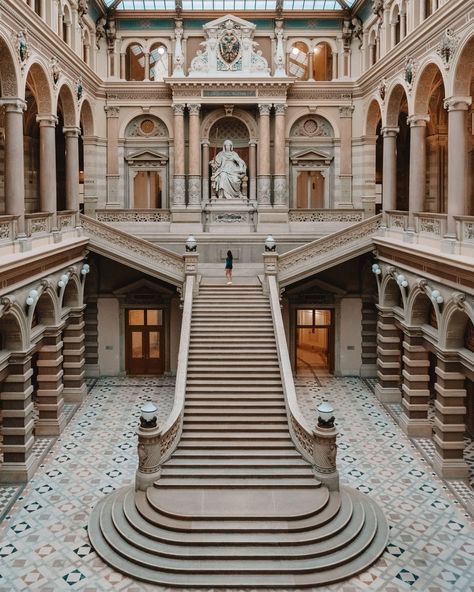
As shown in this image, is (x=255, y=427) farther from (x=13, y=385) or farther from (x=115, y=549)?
(x=13, y=385)

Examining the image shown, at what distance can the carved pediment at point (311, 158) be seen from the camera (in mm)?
28266

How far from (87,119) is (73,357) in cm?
1031

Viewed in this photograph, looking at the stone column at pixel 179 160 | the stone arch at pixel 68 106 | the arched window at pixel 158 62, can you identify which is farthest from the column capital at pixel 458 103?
the arched window at pixel 158 62

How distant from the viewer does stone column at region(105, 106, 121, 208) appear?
2773cm

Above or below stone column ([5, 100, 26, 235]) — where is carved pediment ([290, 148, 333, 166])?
above

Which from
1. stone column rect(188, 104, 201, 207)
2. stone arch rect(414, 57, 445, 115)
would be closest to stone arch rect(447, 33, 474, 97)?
stone arch rect(414, 57, 445, 115)

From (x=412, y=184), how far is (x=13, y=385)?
523 inches

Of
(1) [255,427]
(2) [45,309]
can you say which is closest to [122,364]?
(2) [45,309]

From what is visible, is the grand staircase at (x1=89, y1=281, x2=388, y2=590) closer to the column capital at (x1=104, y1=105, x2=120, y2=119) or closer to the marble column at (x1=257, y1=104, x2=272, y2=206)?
the marble column at (x1=257, y1=104, x2=272, y2=206)

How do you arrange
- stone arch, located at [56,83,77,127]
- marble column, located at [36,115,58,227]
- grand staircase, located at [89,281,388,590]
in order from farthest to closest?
stone arch, located at [56,83,77,127], marble column, located at [36,115,58,227], grand staircase, located at [89,281,388,590]

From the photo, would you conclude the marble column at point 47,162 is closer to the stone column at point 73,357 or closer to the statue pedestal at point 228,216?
the stone column at point 73,357

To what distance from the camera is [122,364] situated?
27016mm

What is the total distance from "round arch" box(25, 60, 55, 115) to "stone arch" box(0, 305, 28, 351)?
6974 mm

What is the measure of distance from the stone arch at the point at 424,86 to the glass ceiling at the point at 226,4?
9.95 m
